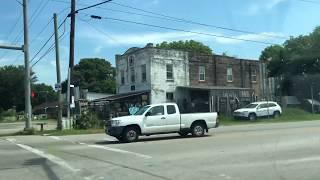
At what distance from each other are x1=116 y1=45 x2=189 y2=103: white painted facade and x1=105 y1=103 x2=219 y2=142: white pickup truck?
21.2 meters

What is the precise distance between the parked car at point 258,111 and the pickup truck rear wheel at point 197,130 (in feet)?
66.9

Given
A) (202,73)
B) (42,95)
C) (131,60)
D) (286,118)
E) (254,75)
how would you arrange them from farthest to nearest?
(42,95) < (254,75) < (202,73) < (131,60) < (286,118)

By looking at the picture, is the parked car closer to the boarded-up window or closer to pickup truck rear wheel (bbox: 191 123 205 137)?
the boarded-up window

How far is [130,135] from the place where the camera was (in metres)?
25.1

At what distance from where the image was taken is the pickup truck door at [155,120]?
84.2 ft

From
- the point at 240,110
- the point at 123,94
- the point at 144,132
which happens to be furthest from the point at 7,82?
the point at 144,132

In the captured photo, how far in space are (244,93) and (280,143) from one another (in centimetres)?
3336

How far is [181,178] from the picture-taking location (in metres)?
12.5

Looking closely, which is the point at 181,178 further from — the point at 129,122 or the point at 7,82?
the point at 7,82

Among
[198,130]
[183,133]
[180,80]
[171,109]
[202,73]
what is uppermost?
[202,73]

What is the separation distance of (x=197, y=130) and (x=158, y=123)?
2.31 m

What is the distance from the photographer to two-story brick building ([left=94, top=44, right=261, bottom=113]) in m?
49.0

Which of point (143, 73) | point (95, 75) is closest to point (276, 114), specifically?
point (143, 73)

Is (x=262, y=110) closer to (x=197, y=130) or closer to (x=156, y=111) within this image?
(x=197, y=130)
